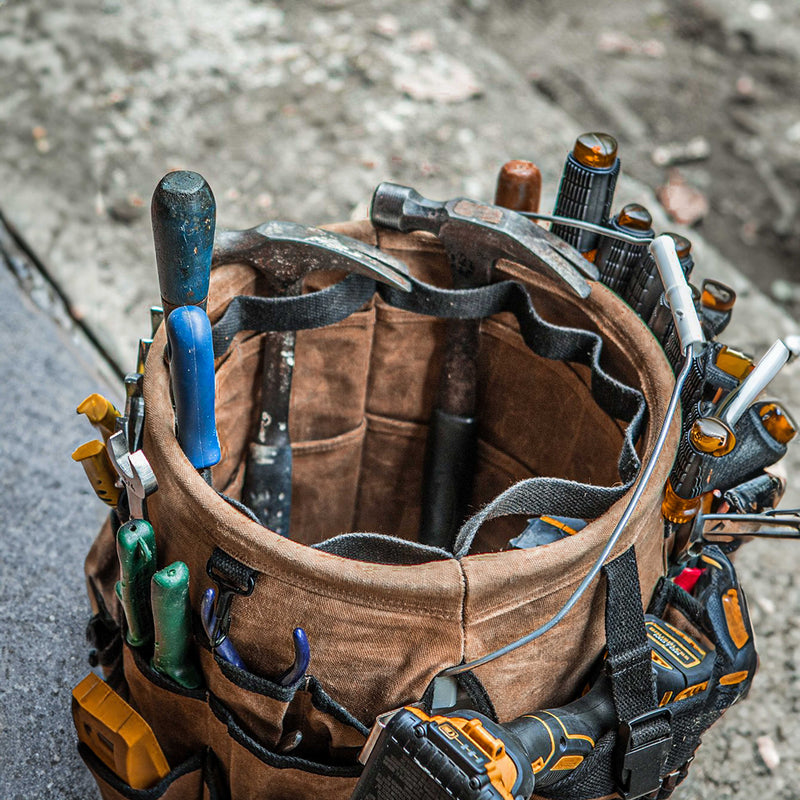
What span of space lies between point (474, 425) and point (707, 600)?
425 mm

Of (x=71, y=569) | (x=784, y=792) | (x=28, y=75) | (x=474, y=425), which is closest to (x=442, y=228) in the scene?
(x=474, y=425)

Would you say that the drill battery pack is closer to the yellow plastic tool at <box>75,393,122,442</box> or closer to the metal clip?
the metal clip

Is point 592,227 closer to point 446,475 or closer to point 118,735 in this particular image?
point 446,475

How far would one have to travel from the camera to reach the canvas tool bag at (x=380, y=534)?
0.97 meters

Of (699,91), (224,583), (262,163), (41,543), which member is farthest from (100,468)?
(699,91)

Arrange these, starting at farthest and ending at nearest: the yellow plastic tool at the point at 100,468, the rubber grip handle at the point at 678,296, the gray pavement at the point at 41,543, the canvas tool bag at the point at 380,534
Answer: the gray pavement at the point at 41,543 → the yellow plastic tool at the point at 100,468 → the rubber grip handle at the point at 678,296 → the canvas tool bag at the point at 380,534

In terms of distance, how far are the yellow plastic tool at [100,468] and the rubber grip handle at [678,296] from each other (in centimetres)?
68

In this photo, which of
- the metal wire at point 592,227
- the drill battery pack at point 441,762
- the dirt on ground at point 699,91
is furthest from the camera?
the dirt on ground at point 699,91

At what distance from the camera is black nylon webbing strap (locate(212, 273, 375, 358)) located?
128 cm

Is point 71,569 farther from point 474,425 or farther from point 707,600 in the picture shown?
point 707,600

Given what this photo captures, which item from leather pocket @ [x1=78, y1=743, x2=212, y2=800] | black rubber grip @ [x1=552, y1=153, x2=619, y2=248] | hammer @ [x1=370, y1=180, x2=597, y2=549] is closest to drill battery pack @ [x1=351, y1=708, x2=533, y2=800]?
leather pocket @ [x1=78, y1=743, x2=212, y2=800]

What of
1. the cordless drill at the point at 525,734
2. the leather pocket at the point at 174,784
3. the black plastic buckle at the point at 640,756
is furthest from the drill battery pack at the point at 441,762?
the leather pocket at the point at 174,784

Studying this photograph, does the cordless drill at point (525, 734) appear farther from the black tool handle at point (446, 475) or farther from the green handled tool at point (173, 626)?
the black tool handle at point (446, 475)

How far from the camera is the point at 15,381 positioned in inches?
75.0
